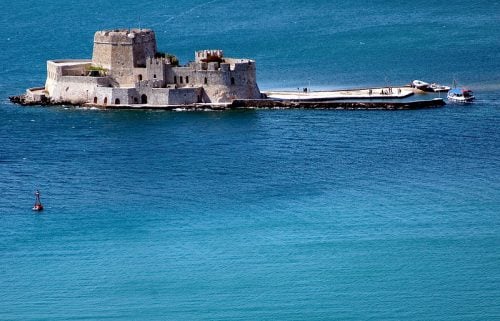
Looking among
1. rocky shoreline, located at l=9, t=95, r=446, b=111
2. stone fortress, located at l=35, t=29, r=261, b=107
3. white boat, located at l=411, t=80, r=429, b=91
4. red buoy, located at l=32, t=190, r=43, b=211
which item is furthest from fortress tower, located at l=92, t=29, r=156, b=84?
red buoy, located at l=32, t=190, r=43, b=211

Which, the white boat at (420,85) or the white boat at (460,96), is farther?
the white boat at (420,85)

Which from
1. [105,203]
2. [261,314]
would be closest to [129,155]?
[105,203]

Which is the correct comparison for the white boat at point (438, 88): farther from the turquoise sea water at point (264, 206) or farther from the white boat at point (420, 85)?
the turquoise sea water at point (264, 206)

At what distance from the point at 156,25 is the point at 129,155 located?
166 ft

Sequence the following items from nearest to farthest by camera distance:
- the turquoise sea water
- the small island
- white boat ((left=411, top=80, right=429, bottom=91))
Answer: the turquoise sea water
the small island
white boat ((left=411, top=80, right=429, bottom=91))

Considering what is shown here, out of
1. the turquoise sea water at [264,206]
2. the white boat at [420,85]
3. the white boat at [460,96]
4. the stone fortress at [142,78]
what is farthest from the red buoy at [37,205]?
the white boat at [420,85]

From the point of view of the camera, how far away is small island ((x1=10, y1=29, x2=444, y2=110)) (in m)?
95.4

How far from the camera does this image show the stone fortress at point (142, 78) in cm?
9556

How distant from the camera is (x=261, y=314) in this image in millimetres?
60188

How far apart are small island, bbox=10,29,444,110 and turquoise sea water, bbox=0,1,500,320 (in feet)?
4.70

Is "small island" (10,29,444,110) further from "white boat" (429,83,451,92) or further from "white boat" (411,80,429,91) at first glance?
"white boat" (429,83,451,92)

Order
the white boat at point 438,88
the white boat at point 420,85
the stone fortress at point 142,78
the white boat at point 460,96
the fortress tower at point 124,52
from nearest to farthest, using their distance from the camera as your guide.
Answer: the white boat at point 460,96 → the stone fortress at point 142,78 → the fortress tower at point 124,52 → the white boat at point 438,88 → the white boat at point 420,85

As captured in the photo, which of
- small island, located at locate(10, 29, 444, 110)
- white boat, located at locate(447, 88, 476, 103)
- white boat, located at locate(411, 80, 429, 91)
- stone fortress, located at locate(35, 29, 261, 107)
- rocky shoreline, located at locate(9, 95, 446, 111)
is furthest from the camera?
white boat, located at locate(411, 80, 429, 91)

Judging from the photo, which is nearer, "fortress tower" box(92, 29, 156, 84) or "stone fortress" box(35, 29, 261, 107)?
"stone fortress" box(35, 29, 261, 107)
